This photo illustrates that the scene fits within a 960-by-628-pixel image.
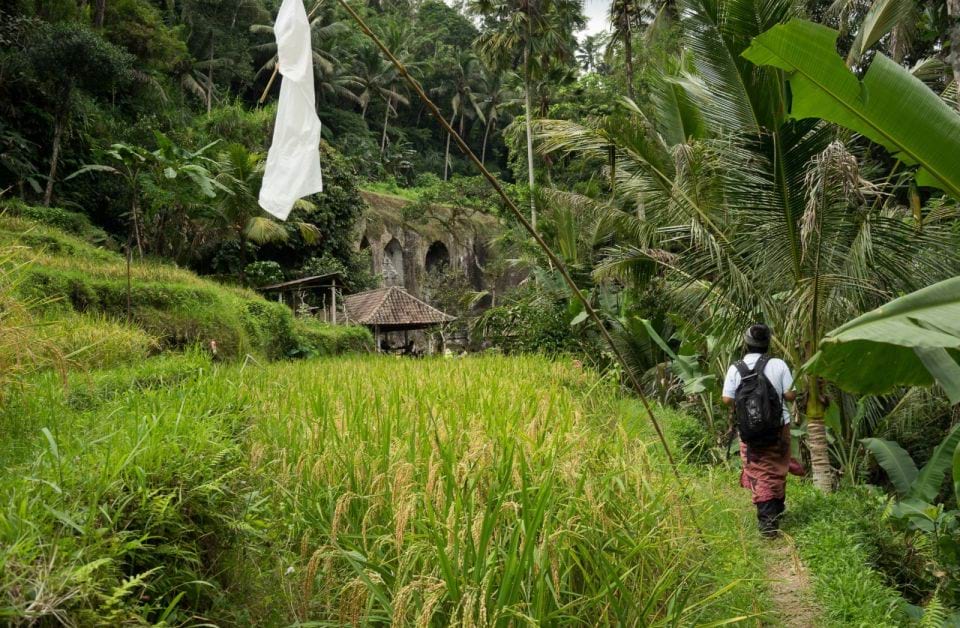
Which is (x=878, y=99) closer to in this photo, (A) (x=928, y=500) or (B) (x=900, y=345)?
(B) (x=900, y=345)

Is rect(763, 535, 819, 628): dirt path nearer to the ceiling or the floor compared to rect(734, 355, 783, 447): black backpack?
nearer to the floor

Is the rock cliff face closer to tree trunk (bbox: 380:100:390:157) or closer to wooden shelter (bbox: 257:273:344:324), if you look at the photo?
wooden shelter (bbox: 257:273:344:324)

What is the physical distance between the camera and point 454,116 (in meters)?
38.2

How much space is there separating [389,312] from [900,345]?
18598 mm

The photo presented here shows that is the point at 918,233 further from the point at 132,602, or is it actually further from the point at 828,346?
the point at 132,602

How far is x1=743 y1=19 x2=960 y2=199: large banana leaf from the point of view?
3447mm

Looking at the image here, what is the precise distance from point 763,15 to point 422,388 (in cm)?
376

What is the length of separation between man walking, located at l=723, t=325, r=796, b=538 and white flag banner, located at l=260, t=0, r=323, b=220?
2.77m

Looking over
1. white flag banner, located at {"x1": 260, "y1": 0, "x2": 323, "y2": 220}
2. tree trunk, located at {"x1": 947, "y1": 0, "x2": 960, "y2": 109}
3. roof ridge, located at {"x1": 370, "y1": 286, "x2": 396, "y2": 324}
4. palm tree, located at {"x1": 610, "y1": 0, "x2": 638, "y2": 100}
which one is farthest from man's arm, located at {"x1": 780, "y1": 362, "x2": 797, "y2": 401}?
roof ridge, located at {"x1": 370, "y1": 286, "x2": 396, "y2": 324}

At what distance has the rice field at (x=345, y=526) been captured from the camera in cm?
193

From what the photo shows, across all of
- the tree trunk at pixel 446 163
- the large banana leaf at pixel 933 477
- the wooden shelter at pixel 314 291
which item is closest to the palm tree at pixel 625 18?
the wooden shelter at pixel 314 291

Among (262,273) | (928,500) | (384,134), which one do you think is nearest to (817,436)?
(928,500)

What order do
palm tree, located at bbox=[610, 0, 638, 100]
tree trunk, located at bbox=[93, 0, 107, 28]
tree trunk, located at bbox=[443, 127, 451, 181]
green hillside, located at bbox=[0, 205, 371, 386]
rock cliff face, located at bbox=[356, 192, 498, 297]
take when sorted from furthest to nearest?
tree trunk, located at bbox=[443, 127, 451, 181] → rock cliff face, located at bbox=[356, 192, 498, 297] → tree trunk, located at bbox=[93, 0, 107, 28] → palm tree, located at bbox=[610, 0, 638, 100] → green hillside, located at bbox=[0, 205, 371, 386]

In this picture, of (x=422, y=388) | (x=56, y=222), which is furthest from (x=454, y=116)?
(x=422, y=388)
